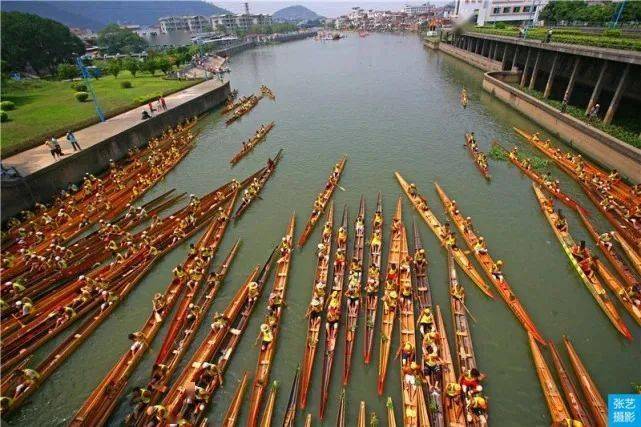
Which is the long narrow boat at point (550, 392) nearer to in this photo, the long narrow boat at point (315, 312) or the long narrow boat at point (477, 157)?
the long narrow boat at point (315, 312)

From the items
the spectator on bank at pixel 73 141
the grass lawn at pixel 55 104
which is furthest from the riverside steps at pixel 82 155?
the grass lawn at pixel 55 104

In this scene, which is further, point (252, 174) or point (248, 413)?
point (252, 174)

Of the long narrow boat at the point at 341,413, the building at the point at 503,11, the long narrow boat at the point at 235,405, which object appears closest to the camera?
the long narrow boat at the point at 341,413

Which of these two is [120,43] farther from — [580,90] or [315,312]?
[315,312]

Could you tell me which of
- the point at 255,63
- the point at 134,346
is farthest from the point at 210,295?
the point at 255,63

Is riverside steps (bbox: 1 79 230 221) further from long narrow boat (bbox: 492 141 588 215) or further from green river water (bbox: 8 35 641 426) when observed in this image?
long narrow boat (bbox: 492 141 588 215)

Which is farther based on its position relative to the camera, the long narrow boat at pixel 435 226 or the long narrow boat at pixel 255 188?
the long narrow boat at pixel 255 188

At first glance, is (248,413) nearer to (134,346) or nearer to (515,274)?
(134,346)
